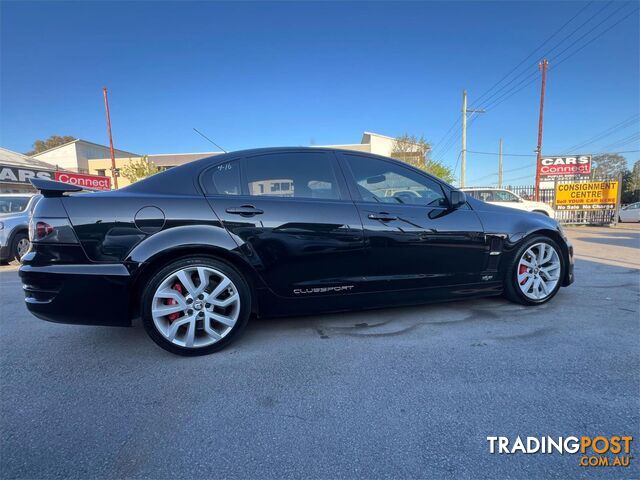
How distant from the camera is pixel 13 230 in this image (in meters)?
6.52

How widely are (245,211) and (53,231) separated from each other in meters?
1.26

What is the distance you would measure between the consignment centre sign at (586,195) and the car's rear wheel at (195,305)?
17.1 meters

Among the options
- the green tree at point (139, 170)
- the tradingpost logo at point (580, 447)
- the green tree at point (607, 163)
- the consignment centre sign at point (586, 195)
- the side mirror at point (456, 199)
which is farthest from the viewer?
the green tree at point (607, 163)

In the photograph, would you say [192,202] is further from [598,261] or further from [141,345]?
[598,261]

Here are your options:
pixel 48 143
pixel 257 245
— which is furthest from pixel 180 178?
pixel 48 143

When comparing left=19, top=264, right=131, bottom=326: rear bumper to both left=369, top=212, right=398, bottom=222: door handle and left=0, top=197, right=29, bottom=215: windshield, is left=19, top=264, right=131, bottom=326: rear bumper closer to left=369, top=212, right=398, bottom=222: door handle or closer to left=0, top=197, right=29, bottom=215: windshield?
left=369, top=212, right=398, bottom=222: door handle

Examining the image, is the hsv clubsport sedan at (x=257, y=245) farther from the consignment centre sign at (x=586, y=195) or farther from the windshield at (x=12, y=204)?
the consignment centre sign at (x=586, y=195)

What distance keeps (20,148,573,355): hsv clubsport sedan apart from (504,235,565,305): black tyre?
0.11 feet

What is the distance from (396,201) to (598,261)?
532 centimetres

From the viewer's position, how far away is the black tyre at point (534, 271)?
3.17 meters

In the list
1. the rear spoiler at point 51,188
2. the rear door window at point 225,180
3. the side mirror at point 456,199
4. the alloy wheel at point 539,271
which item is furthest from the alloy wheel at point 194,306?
the alloy wheel at point 539,271

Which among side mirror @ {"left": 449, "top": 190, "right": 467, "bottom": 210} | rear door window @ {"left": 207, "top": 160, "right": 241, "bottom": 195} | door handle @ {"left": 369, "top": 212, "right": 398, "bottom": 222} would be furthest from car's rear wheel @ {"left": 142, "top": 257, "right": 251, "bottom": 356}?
side mirror @ {"left": 449, "top": 190, "right": 467, "bottom": 210}

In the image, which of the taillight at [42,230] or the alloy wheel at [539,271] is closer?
the taillight at [42,230]

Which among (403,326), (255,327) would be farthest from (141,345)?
(403,326)
